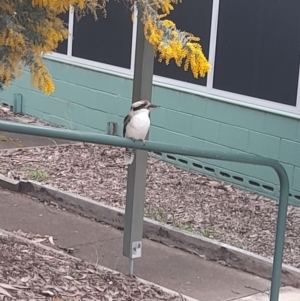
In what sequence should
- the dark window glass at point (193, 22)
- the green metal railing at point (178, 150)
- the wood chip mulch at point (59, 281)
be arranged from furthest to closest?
the dark window glass at point (193, 22)
the wood chip mulch at point (59, 281)
the green metal railing at point (178, 150)

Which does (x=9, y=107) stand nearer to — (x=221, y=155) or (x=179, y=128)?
(x=179, y=128)

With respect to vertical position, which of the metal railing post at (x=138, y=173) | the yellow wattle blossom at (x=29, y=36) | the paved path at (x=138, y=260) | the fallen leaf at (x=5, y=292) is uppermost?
the yellow wattle blossom at (x=29, y=36)

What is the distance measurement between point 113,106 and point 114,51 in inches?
28.7

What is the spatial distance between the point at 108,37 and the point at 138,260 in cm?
452

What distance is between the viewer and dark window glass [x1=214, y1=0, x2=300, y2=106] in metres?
7.80

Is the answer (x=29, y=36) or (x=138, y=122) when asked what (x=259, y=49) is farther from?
(x=29, y=36)

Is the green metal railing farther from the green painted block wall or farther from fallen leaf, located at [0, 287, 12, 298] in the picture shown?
the green painted block wall

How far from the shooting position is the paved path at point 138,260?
229 inches

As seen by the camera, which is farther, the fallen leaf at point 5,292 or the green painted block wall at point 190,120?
the green painted block wall at point 190,120

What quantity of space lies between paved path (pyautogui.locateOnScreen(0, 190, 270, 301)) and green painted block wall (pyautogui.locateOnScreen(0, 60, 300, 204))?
1.93m

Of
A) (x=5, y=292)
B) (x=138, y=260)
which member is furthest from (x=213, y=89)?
(x=5, y=292)

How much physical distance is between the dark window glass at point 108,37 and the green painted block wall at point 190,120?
0.23 metres

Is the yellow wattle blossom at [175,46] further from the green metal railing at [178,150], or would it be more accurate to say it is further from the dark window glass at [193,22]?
the dark window glass at [193,22]

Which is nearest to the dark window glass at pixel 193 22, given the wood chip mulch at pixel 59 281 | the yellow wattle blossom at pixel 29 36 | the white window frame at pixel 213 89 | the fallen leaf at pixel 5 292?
the white window frame at pixel 213 89
